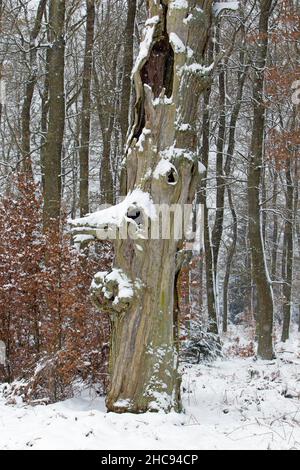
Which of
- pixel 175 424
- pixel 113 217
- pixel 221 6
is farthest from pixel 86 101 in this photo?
pixel 175 424

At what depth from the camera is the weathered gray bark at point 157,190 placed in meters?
5.63

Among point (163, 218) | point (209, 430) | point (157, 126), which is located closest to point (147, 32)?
point (157, 126)

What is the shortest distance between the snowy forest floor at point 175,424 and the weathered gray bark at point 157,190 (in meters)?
0.48

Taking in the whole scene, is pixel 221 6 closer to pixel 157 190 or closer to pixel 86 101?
pixel 157 190

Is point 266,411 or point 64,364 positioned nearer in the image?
point 266,411

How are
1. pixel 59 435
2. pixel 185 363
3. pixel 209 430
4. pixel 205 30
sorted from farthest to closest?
1. pixel 185 363
2. pixel 205 30
3. pixel 209 430
4. pixel 59 435

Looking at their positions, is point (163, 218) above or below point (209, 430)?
above

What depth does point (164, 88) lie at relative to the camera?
19.0 feet

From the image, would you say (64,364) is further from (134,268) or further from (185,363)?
(185,363)

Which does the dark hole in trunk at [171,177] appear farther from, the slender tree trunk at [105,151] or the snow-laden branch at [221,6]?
the slender tree trunk at [105,151]

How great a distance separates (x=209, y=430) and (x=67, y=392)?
302 centimetres

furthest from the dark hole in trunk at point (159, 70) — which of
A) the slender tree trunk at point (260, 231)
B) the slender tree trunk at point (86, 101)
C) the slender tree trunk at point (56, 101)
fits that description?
the slender tree trunk at point (260, 231)
